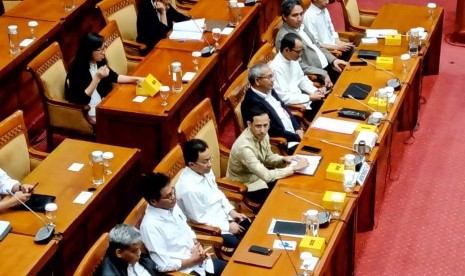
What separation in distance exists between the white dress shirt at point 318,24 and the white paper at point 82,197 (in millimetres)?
3032

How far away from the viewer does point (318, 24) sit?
8156mm

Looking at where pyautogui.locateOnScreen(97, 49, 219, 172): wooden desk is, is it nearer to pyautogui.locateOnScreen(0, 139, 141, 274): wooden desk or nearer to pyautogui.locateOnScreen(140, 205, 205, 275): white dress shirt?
pyautogui.locateOnScreen(0, 139, 141, 274): wooden desk

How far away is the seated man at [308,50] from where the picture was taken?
762 centimetres

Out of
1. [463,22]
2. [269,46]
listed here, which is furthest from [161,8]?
[463,22]

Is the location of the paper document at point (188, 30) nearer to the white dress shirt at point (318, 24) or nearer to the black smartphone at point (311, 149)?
the white dress shirt at point (318, 24)

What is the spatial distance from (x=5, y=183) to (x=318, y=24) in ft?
11.1

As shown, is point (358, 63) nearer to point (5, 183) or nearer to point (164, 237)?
point (164, 237)

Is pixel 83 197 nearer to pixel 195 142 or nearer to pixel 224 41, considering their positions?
pixel 195 142

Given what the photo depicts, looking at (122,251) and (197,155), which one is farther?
(197,155)

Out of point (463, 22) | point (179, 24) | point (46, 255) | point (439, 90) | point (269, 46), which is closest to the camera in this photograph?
point (46, 255)

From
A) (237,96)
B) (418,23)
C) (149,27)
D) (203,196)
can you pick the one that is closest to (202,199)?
(203,196)

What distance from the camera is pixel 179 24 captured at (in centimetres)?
792

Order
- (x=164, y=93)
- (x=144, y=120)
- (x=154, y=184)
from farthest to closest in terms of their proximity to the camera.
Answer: (x=164, y=93)
(x=144, y=120)
(x=154, y=184)

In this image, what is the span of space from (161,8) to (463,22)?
118 inches
